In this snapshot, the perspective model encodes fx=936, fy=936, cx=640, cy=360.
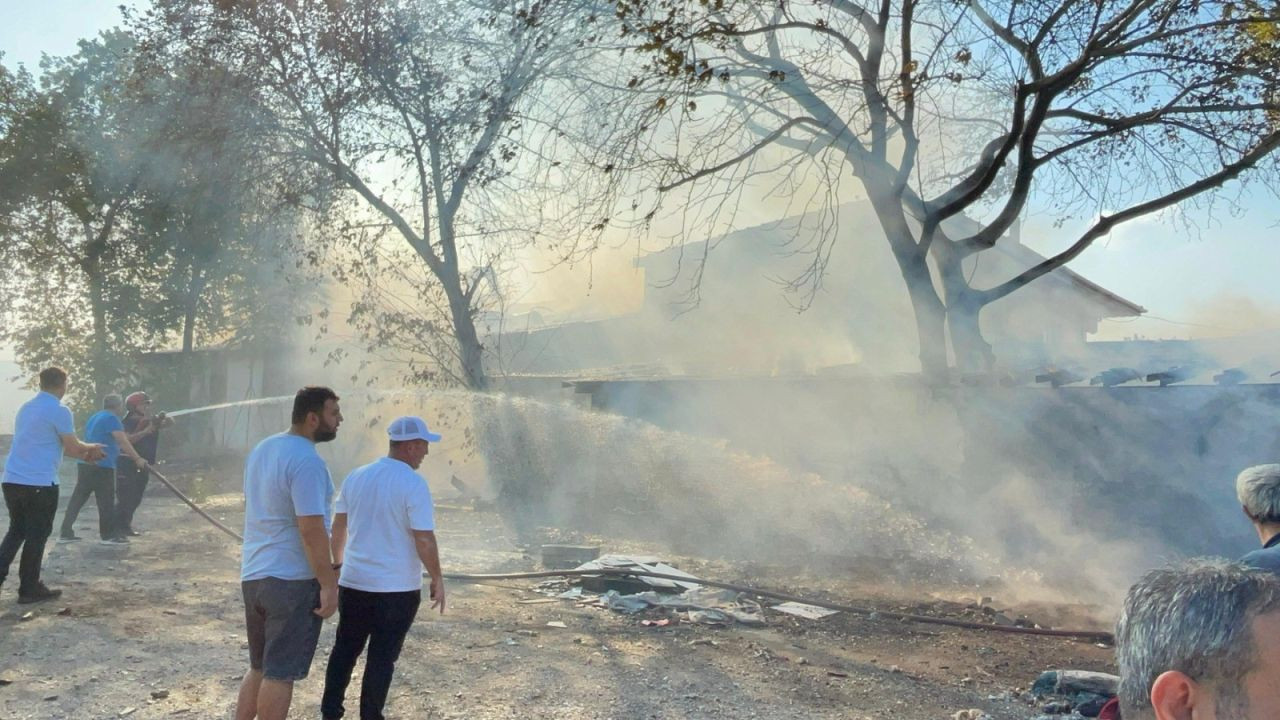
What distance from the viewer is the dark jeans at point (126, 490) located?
1153cm

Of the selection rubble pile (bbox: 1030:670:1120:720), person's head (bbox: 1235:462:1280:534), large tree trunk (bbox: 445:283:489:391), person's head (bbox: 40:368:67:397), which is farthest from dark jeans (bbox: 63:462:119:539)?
person's head (bbox: 1235:462:1280:534)

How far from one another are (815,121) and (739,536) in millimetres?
5727

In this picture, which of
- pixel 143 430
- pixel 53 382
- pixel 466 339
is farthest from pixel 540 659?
pixel 466 339

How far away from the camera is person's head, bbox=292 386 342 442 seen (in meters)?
4.37

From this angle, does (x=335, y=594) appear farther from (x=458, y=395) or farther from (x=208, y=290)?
(x=208, y=290)

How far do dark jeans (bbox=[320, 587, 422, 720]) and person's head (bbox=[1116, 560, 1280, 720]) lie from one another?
3.53 m

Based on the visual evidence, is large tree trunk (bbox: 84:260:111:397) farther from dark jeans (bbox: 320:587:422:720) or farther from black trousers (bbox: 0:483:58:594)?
dark jeans (bbox: 320:587:422:720)

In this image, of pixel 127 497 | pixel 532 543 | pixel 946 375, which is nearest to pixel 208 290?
pixel 127 497

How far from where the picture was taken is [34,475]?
7.28m

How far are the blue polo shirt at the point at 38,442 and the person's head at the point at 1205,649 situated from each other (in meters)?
7.60

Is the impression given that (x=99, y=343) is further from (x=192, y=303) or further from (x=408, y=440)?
(x=408, y=440)

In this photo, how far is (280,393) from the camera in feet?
92.5

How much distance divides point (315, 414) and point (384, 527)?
658mm

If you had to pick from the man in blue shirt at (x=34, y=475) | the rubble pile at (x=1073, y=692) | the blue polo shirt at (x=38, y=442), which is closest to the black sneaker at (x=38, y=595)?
the man in blue shirt at (x=34, y=475)
